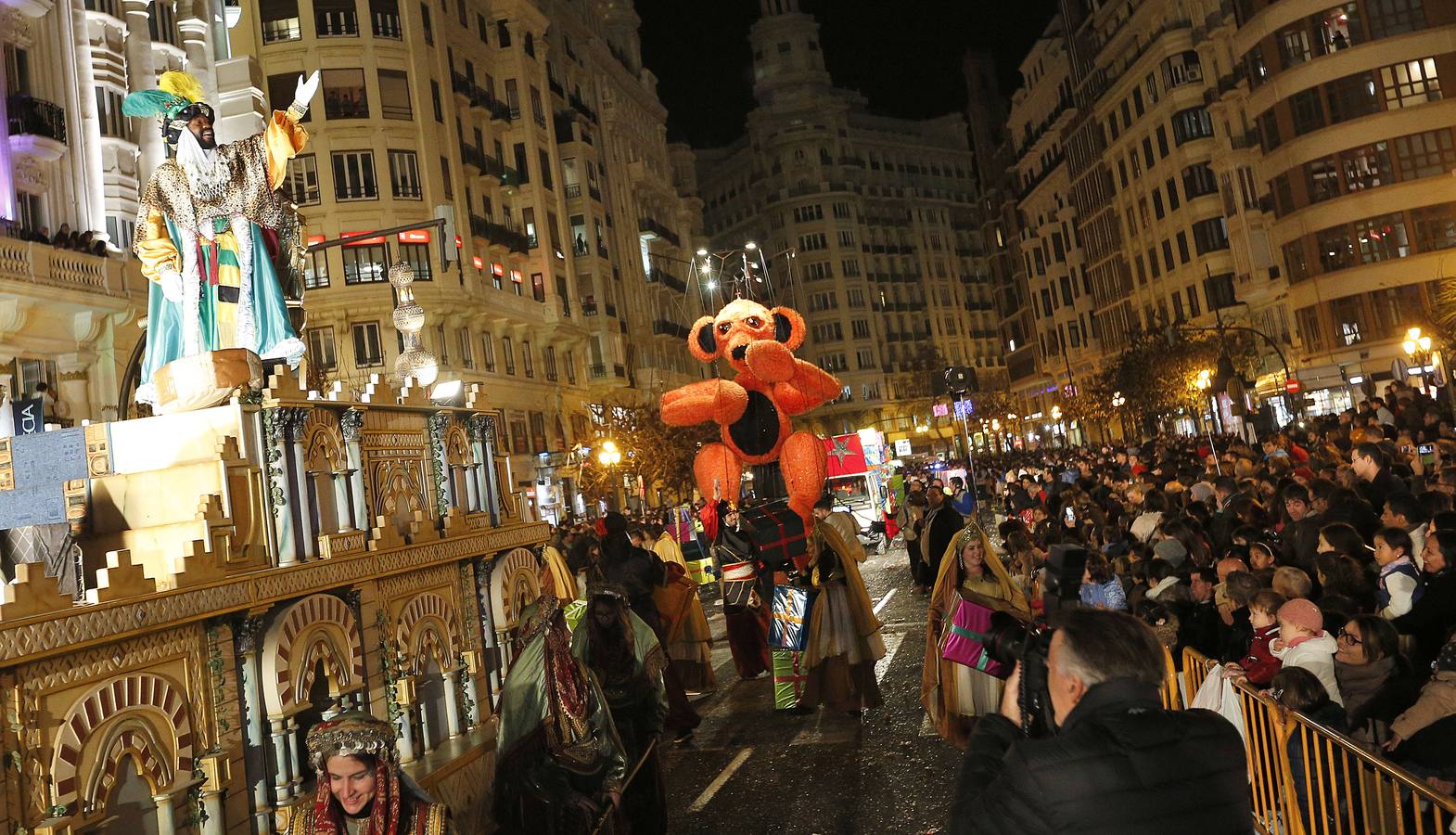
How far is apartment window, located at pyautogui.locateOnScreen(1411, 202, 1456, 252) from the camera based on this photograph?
3859 cm

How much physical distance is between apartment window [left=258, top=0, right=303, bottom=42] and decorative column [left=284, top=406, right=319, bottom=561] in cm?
3506

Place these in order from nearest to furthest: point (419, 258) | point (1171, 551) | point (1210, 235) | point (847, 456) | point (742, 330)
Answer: point (1171, 551) < point (742, 330) < point (847, 456) < point (419, 258) < point (1210, 235)

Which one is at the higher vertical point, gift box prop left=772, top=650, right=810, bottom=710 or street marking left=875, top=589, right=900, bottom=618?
gift box prop left=772, top=650, right=810, bottom=710

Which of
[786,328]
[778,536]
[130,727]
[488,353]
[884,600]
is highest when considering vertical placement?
[488,353]

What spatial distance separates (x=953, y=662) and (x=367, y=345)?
30.5 meters

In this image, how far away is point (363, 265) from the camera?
35500mm

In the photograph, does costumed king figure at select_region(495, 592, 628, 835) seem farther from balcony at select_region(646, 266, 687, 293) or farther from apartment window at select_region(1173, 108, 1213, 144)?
balcony at select_region(646, 266, 687, 293)

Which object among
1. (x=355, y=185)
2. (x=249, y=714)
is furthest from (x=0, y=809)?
(x=355, y=185)

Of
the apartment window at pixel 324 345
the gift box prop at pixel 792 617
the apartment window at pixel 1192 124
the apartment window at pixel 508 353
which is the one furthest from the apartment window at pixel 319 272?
the apartment window at pixel 1192 124

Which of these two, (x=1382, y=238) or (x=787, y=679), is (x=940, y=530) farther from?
(x=1382, y=238)

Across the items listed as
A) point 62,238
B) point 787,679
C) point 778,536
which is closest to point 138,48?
point 62,238

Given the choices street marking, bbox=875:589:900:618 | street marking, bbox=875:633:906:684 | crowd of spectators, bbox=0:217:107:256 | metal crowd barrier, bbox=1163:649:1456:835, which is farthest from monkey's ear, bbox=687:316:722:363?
crowd of spectators, bbox=0:217:107:256

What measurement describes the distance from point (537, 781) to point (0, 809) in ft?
9.00

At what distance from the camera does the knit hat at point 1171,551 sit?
10.4 metres
